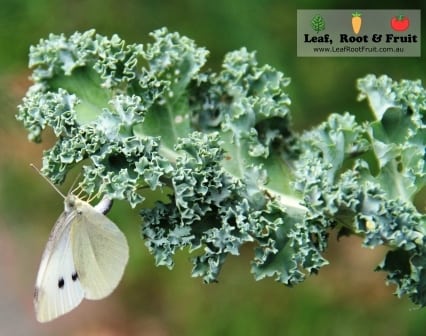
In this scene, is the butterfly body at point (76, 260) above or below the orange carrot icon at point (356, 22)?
below

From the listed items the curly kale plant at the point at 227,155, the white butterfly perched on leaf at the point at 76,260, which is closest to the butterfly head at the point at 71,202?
Result: the white butterfly perched on leaf at the point at 76,260

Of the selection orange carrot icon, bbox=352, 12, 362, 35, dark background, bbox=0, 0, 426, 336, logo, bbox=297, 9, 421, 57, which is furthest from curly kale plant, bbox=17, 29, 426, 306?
dark background, bbox=0, 0, 426, 336

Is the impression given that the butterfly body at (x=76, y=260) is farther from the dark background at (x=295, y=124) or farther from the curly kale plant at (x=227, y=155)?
the dark background at (x=295, y=124)

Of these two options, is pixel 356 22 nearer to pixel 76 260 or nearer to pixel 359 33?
pixel 359 33

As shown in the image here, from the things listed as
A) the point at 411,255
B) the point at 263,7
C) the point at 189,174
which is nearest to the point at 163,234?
the point at 189,174

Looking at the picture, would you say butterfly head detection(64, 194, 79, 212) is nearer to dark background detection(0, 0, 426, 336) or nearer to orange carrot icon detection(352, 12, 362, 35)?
dark background detection(0, 0, 426, 336)
